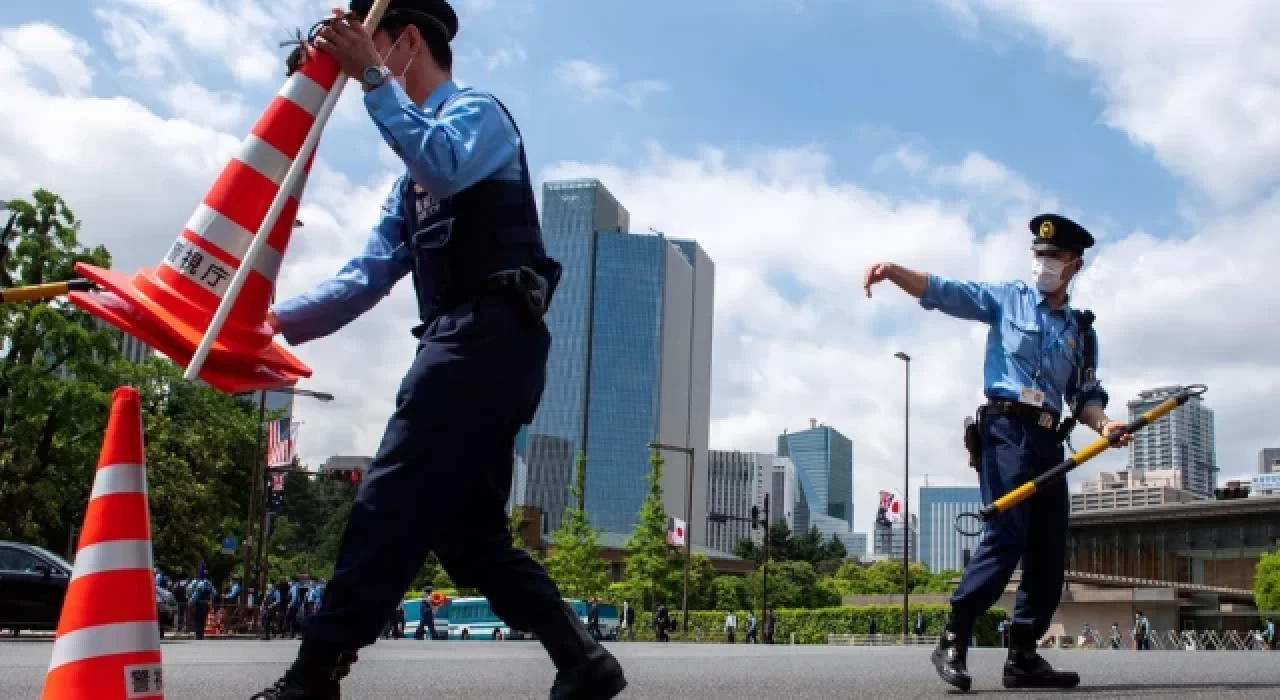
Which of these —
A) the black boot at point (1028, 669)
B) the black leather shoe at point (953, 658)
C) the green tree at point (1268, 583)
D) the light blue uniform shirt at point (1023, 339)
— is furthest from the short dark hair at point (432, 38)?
the green tree at point (1268, 583)

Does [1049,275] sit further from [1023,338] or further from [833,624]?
[833,624]

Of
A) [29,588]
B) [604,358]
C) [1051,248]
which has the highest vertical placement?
[604,358]

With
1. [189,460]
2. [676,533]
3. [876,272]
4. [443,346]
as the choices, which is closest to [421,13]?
[443,346]

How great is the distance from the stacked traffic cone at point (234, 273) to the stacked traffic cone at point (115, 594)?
19 centimetres

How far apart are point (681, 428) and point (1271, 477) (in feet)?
336

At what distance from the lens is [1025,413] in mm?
5109

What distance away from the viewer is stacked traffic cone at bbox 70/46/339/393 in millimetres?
2783

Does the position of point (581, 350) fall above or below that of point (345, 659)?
above

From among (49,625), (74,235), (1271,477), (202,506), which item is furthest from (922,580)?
(1271,477)

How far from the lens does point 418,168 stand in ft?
9.03

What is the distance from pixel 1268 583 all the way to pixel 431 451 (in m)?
76.4

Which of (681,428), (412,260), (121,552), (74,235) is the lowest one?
(121,552)

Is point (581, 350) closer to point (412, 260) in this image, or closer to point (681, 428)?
point (681, 428)

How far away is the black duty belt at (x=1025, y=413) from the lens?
16.8ft
